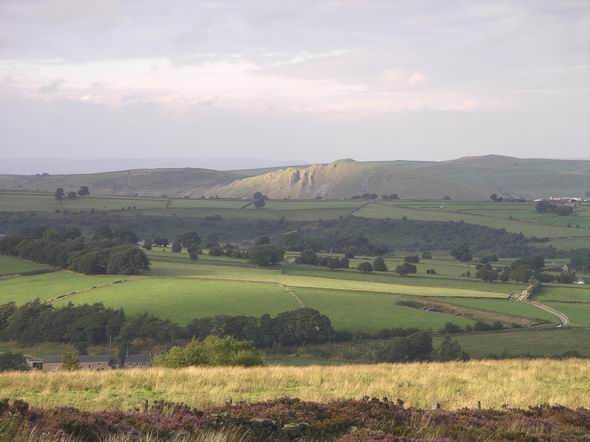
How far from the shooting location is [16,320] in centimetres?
5959

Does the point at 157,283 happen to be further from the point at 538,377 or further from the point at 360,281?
the point at 538,377

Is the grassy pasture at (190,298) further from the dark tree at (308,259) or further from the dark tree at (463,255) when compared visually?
the dark tree at (463,255)

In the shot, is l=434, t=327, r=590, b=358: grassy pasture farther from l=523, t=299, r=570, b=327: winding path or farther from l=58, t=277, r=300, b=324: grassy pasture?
l=58, t=277, r=300, b=324: grassy pasture

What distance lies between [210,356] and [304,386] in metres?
9.90

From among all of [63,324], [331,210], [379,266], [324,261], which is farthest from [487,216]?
[63,324]

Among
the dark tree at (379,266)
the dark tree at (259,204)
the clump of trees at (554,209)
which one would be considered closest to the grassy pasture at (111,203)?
the dark tree at (259,204)

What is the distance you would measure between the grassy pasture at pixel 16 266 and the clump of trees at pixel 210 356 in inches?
2302

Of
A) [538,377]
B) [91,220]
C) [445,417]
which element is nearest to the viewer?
[445,417]

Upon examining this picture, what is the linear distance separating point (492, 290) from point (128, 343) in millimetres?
40259

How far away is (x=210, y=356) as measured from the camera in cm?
2859

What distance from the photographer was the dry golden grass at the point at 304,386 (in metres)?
17.1

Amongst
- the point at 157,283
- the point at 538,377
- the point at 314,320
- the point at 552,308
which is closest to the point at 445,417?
the point at 538,377

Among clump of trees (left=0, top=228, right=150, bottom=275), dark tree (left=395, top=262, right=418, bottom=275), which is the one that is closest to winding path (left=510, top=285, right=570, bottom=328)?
dark tree (left=395, top=262, right=418, bottom=275)

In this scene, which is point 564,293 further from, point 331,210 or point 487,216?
point 331,210
